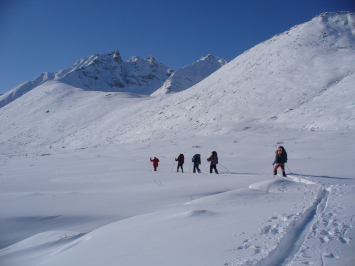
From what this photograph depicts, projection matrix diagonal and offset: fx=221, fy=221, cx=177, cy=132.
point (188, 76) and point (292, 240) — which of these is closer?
point (292, 240)

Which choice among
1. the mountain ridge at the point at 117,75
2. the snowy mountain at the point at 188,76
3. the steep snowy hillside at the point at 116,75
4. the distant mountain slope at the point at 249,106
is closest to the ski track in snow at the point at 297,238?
the distant mountain slope at the point at 249,106

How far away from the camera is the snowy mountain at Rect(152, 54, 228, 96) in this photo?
107269 millimetres

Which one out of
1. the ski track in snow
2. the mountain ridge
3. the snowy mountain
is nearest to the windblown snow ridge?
the ski track in snow

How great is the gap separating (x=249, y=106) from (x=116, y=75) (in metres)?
143

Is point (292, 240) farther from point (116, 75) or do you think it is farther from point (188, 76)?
point (116, 75)

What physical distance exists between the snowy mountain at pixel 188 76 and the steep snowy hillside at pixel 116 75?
27.5 metres

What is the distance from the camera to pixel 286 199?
17.0 ft

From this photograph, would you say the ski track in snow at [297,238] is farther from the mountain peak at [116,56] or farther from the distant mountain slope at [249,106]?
the mountain peak at [116,56]

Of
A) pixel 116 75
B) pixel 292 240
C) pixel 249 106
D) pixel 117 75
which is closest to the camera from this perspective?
pixel 292 240

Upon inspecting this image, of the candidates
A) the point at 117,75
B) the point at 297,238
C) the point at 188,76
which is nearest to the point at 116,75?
the point at 117,75

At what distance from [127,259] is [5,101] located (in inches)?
8850

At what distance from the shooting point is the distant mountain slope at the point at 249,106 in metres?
26.2

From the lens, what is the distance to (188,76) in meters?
124

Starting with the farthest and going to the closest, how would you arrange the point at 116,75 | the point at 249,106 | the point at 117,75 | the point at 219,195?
the point at 117,75
the point at 116,75
the point at 249,106
the point at 219,195
